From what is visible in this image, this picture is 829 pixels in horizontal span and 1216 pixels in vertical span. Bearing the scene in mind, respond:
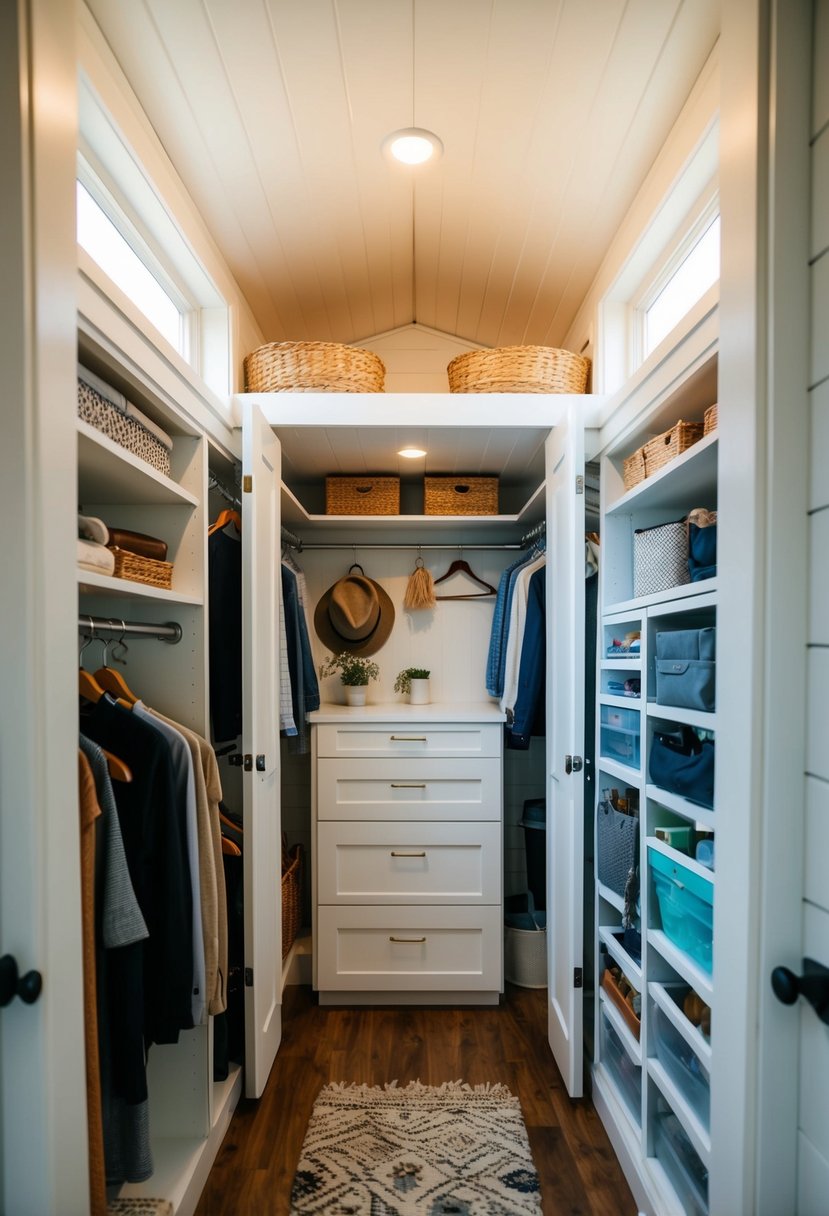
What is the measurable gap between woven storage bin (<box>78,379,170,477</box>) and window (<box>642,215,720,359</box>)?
4.16 ft

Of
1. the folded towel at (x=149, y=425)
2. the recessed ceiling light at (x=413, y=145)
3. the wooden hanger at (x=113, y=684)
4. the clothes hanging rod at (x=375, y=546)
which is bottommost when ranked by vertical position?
the wooden hanger at (x=113, y=684)

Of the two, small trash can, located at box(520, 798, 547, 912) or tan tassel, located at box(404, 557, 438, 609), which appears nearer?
small trash can, located at box(520, 798, 547, 912)

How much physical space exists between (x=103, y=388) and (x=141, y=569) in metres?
0.40

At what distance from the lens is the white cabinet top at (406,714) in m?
2.71

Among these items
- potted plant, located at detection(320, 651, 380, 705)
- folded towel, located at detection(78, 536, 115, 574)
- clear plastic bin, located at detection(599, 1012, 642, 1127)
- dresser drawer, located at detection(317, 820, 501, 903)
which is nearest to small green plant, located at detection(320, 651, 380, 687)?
potted plant, located at detection(320, 651, 380, 705)

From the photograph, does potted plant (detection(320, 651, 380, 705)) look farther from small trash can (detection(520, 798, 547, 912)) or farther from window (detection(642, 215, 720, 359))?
window (detection(642, 215, 720, 359))

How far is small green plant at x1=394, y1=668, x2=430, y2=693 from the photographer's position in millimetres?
3143

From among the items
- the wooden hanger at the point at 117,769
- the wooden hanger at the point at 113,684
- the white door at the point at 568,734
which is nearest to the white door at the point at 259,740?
the wooden hanger at the point at 113,684

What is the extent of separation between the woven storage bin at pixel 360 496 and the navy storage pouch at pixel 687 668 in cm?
164

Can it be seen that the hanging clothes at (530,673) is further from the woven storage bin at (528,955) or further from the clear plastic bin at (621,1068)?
the clear plastic bin at (621,1068)

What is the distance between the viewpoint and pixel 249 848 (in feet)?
6.56

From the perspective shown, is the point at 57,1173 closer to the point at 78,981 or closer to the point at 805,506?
the point at 78,981

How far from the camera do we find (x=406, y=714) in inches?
108

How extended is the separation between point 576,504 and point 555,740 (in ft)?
2.37
